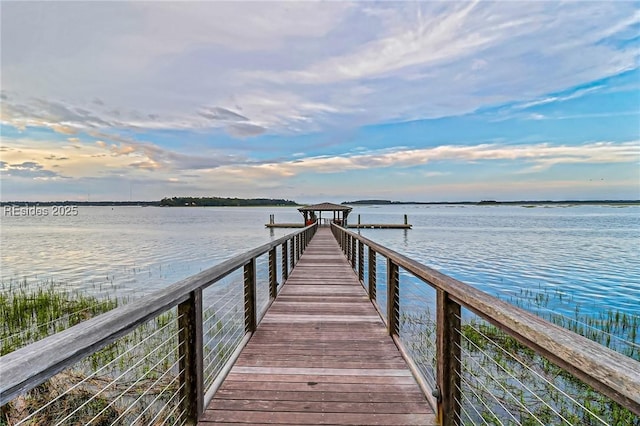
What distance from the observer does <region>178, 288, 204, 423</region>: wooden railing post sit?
2084 millimetres

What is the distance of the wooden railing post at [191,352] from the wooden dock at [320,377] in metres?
0.19

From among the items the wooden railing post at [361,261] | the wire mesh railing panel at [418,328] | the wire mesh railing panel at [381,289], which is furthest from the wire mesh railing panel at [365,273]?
the wire mesh railing panel at [418,328]

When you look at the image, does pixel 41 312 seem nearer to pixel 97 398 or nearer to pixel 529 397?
pixel 97 398

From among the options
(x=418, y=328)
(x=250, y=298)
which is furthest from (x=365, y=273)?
(x=250, y=298)

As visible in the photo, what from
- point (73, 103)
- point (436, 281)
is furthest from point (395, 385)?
point (73, 103)

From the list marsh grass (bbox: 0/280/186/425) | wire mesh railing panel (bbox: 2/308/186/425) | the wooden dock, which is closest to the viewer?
the wooden dock

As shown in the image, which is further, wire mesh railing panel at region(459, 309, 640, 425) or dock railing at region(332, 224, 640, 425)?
wire mesh railing panel at region(459, 309, 640, 425)

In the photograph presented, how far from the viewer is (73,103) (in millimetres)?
20547

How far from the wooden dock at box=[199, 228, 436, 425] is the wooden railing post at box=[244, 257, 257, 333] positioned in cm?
14

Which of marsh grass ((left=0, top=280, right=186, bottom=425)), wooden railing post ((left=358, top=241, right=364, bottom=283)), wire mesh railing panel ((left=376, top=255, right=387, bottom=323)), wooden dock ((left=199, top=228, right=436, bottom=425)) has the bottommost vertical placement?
wire mesh railing panel ((left=376, top=255, right=387, bottom=323))

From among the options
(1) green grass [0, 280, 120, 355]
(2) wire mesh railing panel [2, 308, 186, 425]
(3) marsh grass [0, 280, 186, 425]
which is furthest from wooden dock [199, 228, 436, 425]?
(1) green grass [0, 280, 120, 355]

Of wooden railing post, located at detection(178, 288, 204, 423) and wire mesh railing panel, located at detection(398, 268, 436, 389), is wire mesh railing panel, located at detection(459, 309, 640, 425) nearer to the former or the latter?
wire mesh railing panel, located at detection(398, 268, 436, 389)

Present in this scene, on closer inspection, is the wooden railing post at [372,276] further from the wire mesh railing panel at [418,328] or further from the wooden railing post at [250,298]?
the wooden railing post at [250,298]

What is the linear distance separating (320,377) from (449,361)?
1.19 m
